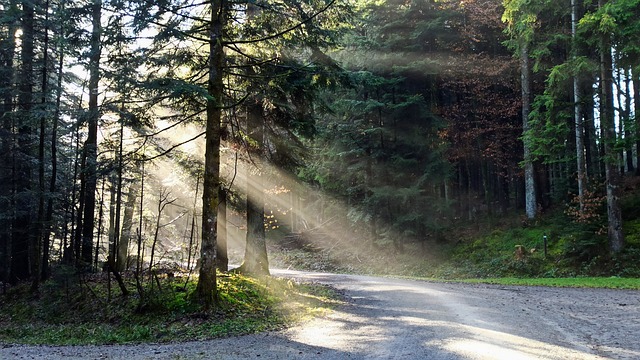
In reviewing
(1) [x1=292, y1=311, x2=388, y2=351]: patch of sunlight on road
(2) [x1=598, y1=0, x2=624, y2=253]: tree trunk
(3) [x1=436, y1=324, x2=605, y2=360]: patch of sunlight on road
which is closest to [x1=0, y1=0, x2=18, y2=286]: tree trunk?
(1) [x1=292, y1=311, x2=388, y2=351]: patch of sunlight on road

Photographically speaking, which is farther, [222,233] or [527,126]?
[527,126]

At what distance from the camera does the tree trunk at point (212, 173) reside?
977cm

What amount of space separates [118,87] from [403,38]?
62.2ft

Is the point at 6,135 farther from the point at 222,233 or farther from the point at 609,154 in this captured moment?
the point at 609,154

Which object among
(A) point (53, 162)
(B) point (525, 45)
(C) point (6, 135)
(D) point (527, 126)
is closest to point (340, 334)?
(A) point (53, 162)

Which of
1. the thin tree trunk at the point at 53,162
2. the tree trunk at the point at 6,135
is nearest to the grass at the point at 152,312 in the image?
the thin tree trunk at the point at 53,162

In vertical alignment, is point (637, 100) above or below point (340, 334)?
above

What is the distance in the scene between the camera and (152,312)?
959 centimetres

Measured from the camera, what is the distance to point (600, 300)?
1108 cm

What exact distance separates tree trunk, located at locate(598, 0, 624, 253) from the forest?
8 cm

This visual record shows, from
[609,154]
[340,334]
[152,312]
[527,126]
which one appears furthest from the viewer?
[527,126]

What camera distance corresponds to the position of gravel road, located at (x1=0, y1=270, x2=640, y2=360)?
6602 mm

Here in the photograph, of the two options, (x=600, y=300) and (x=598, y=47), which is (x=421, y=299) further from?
(x=598, y=47)

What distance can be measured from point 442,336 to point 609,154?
1320 centimetres
